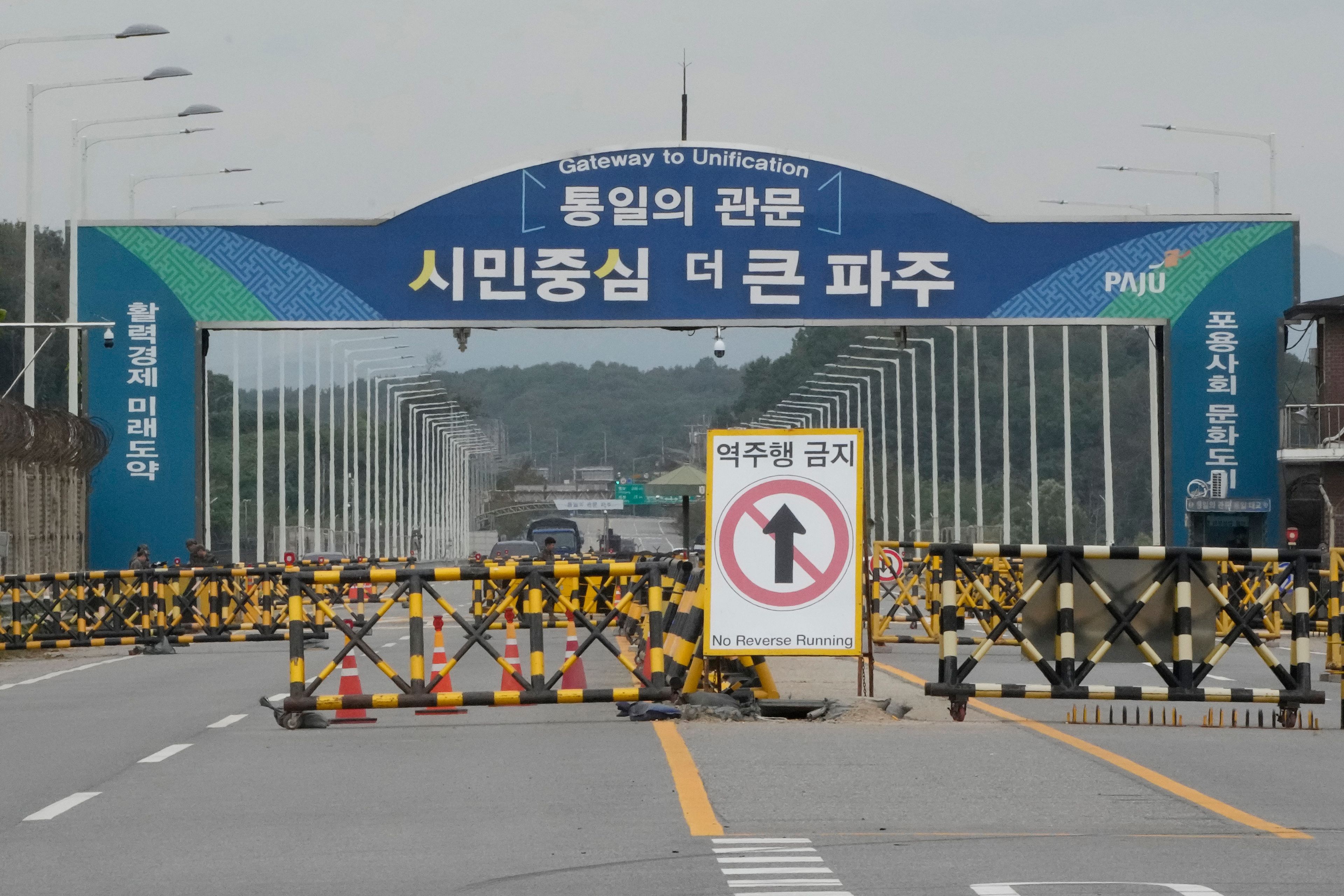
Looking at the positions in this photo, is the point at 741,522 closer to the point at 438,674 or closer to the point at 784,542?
the point at 784,542

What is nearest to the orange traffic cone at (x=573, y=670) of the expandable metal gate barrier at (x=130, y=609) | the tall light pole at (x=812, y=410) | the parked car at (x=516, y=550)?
the expandable metal gate barrier at (x=130, y=609)

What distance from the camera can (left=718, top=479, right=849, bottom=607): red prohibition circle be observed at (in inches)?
589

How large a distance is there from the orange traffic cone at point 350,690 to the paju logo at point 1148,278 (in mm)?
23497

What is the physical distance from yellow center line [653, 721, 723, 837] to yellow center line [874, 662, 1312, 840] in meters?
2.43

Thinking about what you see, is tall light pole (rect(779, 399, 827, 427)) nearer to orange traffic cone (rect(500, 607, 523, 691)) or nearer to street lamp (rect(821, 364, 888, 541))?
street lamp (rect(821, 364, 888, 541))

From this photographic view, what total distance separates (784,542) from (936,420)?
7509 centimetres

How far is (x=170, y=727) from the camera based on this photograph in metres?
15.7

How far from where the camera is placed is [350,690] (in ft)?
51.0

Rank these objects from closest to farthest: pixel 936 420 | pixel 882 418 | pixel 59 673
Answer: pixel 59 673
pixel 936 420
pixel 882 418

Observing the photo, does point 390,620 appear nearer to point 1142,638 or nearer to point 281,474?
point 1142,638

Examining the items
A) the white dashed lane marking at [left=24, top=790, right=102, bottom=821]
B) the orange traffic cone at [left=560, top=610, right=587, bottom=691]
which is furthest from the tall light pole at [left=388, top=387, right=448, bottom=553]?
the white dashed lane marking at [left=24, top=790, right=102, bottom=821]

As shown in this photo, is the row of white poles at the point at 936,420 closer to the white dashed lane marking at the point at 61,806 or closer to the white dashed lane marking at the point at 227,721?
the white dashed lane marking at the point at 227,721

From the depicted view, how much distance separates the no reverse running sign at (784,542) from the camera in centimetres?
1489

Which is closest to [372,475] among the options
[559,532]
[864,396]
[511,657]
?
[864,396]
